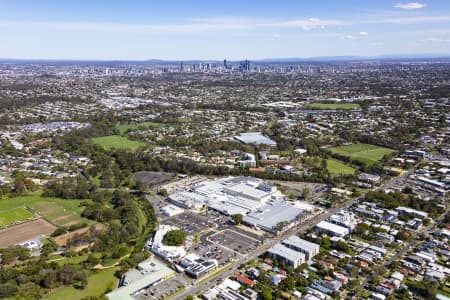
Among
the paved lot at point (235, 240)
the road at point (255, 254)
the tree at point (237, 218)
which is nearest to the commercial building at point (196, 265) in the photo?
the road at point (255, 254)

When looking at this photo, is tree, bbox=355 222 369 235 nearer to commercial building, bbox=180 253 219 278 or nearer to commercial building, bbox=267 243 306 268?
commercial building, bbox=267 243 306 268

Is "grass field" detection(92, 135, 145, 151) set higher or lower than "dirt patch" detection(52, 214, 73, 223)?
higher

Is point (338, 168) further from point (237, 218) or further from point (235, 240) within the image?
point (235, 240)

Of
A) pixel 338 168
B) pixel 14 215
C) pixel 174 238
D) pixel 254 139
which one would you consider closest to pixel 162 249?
pixel 174 238

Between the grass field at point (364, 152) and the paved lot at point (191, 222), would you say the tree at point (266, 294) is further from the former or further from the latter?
the grass field at point (364, 152)

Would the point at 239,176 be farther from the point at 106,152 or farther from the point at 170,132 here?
the point at 170,132

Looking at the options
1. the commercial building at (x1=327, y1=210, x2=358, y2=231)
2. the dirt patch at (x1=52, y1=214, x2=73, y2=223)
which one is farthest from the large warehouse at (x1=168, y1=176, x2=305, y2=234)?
the dirt patch at (x1=52, y1=214, x2=73, y2=223)

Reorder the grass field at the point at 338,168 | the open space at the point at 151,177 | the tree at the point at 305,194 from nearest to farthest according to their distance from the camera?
the tree at the point at 305,194 < the open space at the point at 151,177 < the grass field at the point at 338,168
